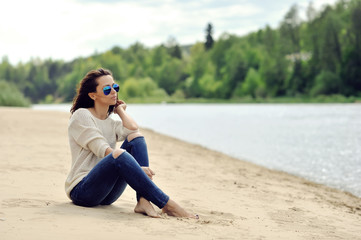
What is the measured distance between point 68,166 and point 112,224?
4.38 meters

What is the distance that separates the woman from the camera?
421 cm

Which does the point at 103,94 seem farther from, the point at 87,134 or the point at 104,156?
the point at 104,156

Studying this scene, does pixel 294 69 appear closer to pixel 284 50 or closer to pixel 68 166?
pixel 284 50

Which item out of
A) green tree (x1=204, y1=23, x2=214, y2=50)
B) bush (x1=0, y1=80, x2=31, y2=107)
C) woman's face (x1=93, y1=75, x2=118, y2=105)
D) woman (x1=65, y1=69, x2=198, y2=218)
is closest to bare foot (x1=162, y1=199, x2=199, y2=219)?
woman (x1=65, y1=69, x2=198, y2=218)

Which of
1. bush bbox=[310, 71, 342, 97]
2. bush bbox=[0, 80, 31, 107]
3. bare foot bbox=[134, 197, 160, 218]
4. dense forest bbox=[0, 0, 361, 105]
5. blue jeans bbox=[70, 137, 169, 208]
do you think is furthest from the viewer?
dense forest bbox=[0, 0, 361, 105]

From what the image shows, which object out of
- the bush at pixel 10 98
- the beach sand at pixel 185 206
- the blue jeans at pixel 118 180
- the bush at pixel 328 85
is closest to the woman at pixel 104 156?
the blue jeans at pixel 118 180

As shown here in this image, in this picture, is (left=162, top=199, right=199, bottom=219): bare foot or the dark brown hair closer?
(left=162, top=199, right=199, bottom=219): bare foot

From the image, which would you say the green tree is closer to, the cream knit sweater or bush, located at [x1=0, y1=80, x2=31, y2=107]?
bush, located at [x1=0, y1=80, x2=31, y2=107]

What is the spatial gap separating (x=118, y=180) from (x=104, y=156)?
1.24 ft

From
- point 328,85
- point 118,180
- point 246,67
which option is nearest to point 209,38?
point 246,67

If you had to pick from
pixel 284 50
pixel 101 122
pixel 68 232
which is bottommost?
pixel 68 232

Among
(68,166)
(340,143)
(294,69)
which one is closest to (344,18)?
(294,69)

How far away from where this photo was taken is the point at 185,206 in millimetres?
5637

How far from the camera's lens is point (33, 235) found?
329 cm
